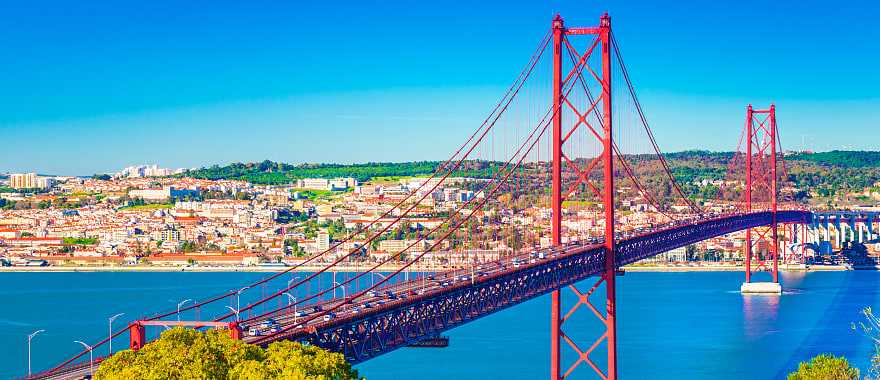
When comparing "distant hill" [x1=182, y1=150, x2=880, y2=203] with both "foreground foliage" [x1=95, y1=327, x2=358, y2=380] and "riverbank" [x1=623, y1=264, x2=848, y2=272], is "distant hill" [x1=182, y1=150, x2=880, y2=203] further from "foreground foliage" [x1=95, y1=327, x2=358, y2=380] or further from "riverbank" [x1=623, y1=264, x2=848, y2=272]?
"foreground foliage" [x1=95, y1=327, x2=358, y2=380]

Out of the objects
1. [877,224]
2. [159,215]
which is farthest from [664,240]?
[159,215]

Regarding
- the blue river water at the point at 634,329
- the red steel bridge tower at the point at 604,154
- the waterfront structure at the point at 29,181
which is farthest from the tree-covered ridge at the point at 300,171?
the red steel bridge tower at the point at 604,154

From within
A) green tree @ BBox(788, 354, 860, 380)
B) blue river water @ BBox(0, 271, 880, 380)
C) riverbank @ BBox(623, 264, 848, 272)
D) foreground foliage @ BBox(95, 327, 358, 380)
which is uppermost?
foreground foliage @ BBox(95, 327, 358, 380)

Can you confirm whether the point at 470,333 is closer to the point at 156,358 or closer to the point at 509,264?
the point at 509,264

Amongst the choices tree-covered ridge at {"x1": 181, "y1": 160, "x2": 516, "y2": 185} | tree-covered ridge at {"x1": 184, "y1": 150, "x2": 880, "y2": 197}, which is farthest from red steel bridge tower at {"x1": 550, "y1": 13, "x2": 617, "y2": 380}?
tree-covered ridge at {"x1": 181, "y1": 160, "x2": 516, "y2": 185}

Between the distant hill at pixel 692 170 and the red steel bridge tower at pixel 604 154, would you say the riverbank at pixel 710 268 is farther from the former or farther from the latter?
the red steel bridge tower at pixel 604 154

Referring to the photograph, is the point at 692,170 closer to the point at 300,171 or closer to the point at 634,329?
the point at 300,171
